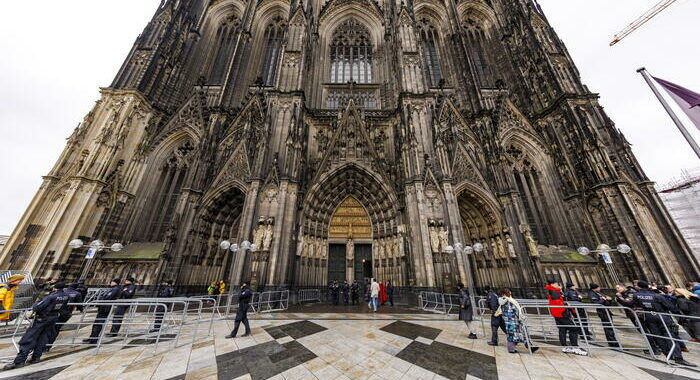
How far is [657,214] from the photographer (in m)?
11.5

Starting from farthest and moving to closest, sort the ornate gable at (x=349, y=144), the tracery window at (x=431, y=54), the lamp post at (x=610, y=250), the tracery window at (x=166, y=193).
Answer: the tracery window at (x=431, y=54), the ornate gable at (x=349, y=144), the tracery window at (x=166, y=193), the lamp post at (x=610, y=250)

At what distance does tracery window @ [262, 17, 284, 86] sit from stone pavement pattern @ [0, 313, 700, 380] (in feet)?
61.5

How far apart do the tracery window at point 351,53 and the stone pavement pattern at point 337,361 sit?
1844cm

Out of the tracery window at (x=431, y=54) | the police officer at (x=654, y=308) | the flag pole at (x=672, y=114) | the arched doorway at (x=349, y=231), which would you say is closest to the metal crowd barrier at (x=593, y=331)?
the police officer at (x=654, y=308)

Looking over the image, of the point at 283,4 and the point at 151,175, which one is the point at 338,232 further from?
the point at 283,4

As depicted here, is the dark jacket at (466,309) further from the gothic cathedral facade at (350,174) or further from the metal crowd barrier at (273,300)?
the metal crowd barrier at (273,300)

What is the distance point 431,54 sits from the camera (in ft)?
66.8

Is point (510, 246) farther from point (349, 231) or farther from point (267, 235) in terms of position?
point (267, 235)

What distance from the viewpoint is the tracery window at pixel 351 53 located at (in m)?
19.1

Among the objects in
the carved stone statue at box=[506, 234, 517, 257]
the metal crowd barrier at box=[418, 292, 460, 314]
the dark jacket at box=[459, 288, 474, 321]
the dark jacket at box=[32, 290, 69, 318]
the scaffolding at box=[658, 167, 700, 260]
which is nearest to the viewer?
the dark jacket at box=[32, 290, 69, 318]

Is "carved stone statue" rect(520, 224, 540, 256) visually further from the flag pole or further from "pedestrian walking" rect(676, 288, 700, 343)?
the flag pole

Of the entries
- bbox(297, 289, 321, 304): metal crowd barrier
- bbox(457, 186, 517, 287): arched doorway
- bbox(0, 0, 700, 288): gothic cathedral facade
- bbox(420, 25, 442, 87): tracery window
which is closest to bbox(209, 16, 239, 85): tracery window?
bbox(0, 0, 700, 288): gothic cathedral facade

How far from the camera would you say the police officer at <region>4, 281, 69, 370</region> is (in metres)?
3.83

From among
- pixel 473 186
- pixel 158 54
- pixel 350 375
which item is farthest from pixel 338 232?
pixel 158 54
